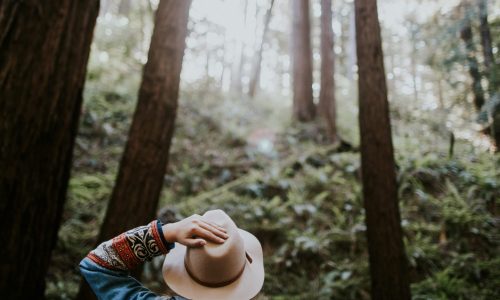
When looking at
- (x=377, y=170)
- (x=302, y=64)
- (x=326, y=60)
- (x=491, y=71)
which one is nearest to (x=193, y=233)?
(x=377, y=170)

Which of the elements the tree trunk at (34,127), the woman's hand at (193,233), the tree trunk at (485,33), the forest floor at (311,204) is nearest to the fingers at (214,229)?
the woman's hand at (193,233)

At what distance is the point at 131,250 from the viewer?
5.98 feet

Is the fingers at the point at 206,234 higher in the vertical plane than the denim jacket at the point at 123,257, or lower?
higher

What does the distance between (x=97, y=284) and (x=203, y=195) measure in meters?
6.33

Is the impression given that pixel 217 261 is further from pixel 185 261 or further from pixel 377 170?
pixel 377 170

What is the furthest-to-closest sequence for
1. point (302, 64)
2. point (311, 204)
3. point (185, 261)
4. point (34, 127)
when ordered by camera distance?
point (302, 64) → point (311, 204) → point (34, 127) → point (185, 261)

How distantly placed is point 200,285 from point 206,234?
25 cm

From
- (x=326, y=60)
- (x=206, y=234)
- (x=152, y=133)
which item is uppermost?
(x=326, y=60)

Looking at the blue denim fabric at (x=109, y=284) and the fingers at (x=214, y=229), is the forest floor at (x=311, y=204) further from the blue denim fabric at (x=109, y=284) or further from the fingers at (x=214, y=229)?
the fingers at (x=214, y=229)

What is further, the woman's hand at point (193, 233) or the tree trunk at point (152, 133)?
the tree trunk at point (152, 133)

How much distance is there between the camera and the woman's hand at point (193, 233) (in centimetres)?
178

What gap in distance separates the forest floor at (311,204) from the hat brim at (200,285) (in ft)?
13.5

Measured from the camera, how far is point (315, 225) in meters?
7.18

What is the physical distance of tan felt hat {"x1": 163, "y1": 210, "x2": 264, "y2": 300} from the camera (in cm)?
180
